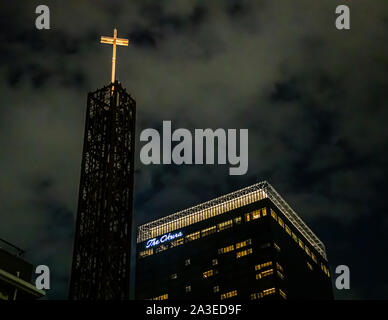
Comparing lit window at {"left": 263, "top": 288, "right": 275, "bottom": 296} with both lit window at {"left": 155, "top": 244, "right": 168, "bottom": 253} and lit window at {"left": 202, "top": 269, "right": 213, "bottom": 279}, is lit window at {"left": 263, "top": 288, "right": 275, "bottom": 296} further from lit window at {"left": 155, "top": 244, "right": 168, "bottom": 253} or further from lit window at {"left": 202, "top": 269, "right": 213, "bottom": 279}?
lit window at {"left": 155, "top": 244, "right": 168, "bottom": 253}

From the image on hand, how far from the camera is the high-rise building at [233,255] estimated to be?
16875 cm

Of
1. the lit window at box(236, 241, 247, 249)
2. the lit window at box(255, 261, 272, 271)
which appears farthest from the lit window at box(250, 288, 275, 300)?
the lit window at box(236, 241, 247, 249)

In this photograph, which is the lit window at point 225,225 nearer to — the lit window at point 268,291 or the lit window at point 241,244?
the lit window at point 241,244

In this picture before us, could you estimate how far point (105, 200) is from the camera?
72.4m

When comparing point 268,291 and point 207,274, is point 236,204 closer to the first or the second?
point 207,274

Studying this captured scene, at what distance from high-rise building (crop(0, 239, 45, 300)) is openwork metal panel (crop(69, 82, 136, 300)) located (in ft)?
32.5

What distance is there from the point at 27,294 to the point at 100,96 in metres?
34.2

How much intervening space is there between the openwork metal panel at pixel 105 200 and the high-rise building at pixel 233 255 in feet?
321

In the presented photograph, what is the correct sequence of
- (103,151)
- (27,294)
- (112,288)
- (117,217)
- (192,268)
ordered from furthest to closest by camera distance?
(192,268) → (103,151) → (117,217) → (112,288) → (27,294)

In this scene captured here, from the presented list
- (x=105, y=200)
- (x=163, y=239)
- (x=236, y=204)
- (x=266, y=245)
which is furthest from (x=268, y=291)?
(x=105, y=200)
